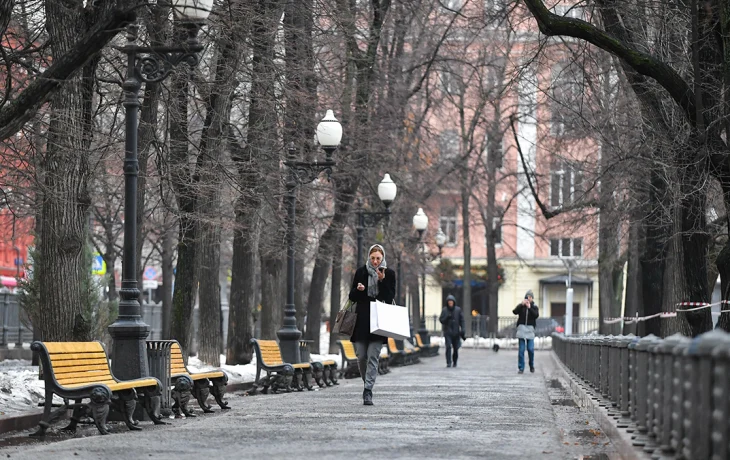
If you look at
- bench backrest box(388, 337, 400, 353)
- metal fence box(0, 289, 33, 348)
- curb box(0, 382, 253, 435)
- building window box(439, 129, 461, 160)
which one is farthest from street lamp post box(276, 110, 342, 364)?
building window box(439, 129, 461, 160)

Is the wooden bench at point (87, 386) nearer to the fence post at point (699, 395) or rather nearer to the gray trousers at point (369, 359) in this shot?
the gray trousers at point (369, 359)

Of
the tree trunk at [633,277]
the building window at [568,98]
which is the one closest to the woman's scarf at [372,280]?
the building window at [568,98]

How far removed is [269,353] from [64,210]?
504 cm

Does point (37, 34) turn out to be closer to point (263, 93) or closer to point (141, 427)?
point (263, 93)

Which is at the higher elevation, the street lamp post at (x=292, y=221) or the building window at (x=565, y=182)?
the building window at (x=565, y=182)

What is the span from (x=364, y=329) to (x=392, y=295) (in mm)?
681

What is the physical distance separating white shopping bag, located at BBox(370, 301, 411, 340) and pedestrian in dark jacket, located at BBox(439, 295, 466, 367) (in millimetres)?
19339

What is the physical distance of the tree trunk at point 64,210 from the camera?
19266 mm

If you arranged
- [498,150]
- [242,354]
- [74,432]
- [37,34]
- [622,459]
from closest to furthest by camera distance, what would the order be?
[622,459] → [74,432] → [37,34] → [242,354] → [498,150]

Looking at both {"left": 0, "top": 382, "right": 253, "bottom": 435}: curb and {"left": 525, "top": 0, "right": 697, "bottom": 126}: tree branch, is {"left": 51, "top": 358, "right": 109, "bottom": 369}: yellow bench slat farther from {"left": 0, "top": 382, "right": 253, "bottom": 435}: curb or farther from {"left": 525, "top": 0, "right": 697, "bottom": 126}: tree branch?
{"left": 525, "top": 0, "right": 697, "bottom": 126}: tree branch

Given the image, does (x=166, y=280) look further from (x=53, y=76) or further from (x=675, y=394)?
(x=675, y=394)

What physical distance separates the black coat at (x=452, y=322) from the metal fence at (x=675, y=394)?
2232 centimetres

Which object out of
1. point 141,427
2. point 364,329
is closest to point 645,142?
point 364,329

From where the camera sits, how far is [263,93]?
955 inches
